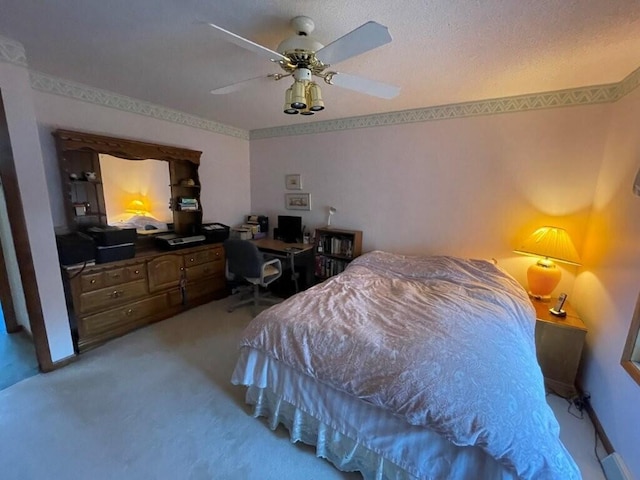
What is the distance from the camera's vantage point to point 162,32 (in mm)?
1539

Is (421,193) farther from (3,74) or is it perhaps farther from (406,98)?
(3,74)

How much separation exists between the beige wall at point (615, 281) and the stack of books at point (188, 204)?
3907mm

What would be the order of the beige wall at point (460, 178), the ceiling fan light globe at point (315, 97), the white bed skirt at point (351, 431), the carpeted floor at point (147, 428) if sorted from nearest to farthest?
the white bed skirt at point (351, 431)
the carpeted floor at point (147, 428)
the ceiling fan light globe at point (315, 97)
the beige wall at point (460, 178)

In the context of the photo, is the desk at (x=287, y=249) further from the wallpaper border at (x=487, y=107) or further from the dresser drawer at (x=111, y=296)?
the wallpaper border at (x=487, y=107)

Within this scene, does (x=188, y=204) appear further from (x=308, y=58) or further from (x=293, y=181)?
(x=308, y=58)

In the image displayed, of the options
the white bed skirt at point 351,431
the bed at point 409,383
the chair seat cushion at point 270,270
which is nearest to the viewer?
the bed at point 409,383

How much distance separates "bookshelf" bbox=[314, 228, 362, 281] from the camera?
10.8 feet

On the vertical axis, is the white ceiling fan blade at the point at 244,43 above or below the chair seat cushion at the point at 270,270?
above

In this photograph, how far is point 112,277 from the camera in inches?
99.0

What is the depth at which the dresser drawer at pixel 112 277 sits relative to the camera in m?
2.35

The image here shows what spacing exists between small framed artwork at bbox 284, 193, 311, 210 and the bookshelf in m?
0.49

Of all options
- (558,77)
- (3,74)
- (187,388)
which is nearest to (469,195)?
(558,77)

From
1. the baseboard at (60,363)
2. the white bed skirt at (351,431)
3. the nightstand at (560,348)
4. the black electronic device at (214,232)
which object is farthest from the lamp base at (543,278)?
the baseboard at (60,363)

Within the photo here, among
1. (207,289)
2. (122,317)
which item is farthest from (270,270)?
(122,317)
